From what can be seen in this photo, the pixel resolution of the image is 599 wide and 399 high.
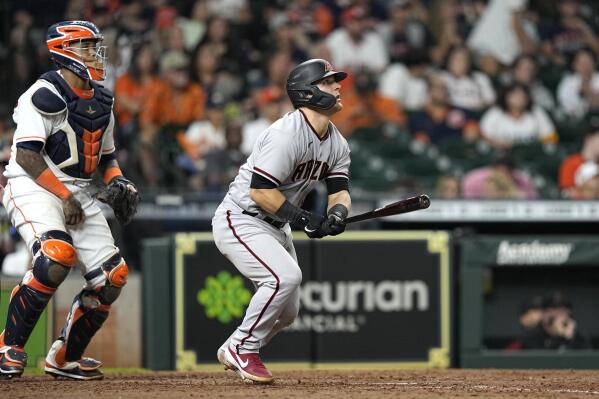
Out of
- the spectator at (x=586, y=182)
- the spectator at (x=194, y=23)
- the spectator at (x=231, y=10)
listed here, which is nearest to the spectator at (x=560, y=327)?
the spectator at (x=586, y=182)

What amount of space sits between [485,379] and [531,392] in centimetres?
A: 111

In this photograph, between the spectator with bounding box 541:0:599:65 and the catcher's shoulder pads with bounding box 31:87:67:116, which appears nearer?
the catcher's shoulder pads with bounding box 31:87:67:116

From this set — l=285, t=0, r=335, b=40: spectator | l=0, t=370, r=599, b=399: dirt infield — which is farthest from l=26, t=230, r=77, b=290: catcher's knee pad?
l=285, t=0, r=335, b=40: spectator

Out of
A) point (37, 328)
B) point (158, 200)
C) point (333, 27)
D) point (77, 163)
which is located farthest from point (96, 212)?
point (333, 27)

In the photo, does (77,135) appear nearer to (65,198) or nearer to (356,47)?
(65,198)

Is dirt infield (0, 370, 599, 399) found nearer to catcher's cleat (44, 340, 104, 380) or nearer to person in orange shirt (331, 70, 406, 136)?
catcher's cleat (44, 340, 104, 380)

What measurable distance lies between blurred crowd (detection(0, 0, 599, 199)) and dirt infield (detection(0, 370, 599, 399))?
3325mm

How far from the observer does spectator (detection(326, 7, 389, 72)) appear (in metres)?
13.7

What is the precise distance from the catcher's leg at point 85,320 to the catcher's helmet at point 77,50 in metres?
1.06

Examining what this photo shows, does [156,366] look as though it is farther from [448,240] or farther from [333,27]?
[333,27]

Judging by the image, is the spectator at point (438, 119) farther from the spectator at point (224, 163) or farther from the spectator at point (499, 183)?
the spectator at point (224, 163)

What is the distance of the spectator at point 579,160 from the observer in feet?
37.7

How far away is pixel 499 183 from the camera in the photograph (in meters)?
11.3

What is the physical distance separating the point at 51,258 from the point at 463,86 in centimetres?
743
